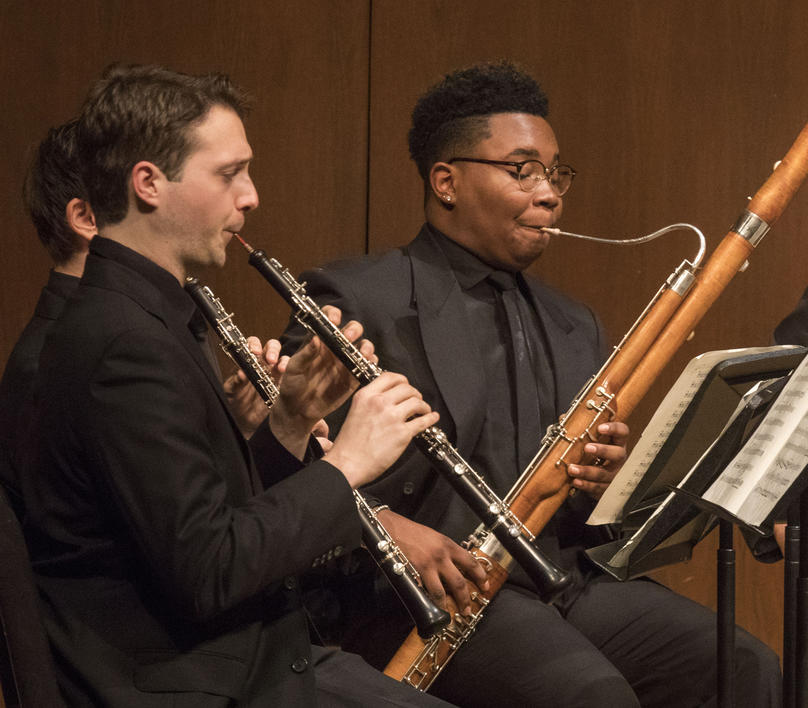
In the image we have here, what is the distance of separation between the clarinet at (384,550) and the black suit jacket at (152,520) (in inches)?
6.0

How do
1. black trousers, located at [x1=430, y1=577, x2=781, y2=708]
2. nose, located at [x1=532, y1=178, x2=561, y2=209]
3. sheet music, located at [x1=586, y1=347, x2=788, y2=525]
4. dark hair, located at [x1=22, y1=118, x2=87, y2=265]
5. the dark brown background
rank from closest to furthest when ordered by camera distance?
1. sheet music, located at [x1=586, y1=347, x2=788, y2=525]
2. black trousers, located at [x1=430, y1=577, x2=781, y2=708]
3. dark hair, located at [x1=22, y1=118, x2=87, y2=265]
4. nose, located at [x1=532, y1=178, x2=561, y2=209]
5. the dark brown background

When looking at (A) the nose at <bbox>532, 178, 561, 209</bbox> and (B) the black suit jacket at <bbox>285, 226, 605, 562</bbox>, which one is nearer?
(B) the black suit jacket at <bbox>285, 226, 605, 562</bbox>

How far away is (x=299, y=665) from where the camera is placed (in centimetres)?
131

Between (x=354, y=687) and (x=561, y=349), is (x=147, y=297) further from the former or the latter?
(x=561, y=349)

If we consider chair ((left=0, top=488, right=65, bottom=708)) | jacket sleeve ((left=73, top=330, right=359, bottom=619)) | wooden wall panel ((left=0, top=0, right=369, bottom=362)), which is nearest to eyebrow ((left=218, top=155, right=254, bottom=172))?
jacket sleeve ((left=73, top=330, right=359, bottom=619))

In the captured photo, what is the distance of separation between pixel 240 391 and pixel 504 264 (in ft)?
2.33

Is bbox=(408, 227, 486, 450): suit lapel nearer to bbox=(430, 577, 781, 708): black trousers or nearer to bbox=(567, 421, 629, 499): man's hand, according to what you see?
bbox=(567, 421, 629, 499): man's hand

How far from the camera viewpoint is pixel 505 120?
221 cm

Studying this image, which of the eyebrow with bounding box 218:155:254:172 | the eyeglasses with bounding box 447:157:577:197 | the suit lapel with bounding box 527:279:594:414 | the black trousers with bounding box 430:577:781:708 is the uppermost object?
the eyebrow with bounding box 218:155:254:172

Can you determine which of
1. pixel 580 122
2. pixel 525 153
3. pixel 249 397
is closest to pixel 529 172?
pixel 525 153

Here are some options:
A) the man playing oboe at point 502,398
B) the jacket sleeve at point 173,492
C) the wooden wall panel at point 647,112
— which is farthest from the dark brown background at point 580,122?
the jacket sleeve at point 173,492

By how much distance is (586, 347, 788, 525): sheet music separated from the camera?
151cm

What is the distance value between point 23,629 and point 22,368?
0.79m

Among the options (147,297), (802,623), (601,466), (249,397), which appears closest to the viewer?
(147,297)
